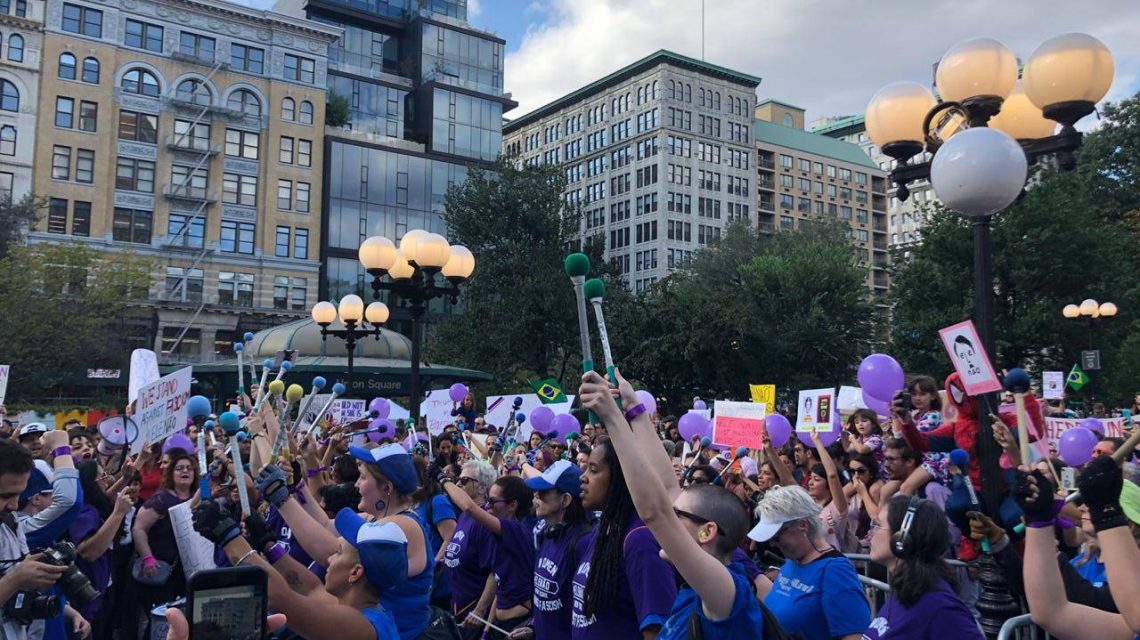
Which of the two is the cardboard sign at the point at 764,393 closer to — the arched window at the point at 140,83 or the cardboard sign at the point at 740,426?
the cardboard sign at the point at 740,426

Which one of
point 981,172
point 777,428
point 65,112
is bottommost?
point 777,428

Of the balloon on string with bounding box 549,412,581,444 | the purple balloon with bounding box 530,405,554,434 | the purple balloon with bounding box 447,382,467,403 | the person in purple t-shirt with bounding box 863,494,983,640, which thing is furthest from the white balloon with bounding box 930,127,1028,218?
the purple balloon with bounding box 447,382,467,403

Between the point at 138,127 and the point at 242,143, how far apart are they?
20.7 ft

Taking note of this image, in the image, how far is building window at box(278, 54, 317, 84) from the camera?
61.7 metres

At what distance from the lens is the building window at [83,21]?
54.0 metres

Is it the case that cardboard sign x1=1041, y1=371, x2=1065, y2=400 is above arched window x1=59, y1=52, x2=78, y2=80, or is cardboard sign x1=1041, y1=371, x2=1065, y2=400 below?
below

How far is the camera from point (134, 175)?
56.3m

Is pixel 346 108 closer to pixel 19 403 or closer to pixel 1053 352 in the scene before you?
pixel 19 403

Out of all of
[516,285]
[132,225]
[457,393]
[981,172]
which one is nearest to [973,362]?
[981,172]

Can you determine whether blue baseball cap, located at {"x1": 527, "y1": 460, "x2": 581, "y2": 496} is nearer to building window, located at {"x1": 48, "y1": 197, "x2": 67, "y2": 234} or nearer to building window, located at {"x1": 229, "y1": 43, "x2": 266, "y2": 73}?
building window, located at {"x1": 48, "y1": 197, "x2": 67, "y2": 234}

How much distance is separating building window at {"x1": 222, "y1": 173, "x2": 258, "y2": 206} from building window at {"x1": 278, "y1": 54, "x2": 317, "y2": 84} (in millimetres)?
7688

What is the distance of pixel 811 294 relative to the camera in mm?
49594

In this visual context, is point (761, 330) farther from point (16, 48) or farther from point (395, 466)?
point (16, 48)

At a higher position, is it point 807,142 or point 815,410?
point 807,142
